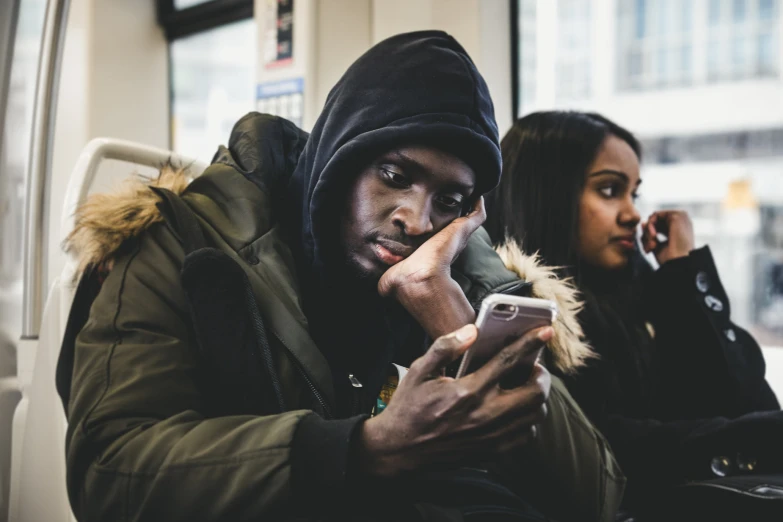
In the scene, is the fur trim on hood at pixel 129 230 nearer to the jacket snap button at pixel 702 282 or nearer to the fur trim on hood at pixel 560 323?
the fur trim on hood at pixel 560 323

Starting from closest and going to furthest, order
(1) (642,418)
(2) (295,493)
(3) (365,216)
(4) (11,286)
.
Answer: (2) (295,493), (3) (365,216), (1) (642,418), (4) (11,286)

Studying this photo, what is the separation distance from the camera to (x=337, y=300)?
1.30m

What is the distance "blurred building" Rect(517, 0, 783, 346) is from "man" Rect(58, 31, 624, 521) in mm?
1160

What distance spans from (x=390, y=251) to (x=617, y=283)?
924mm

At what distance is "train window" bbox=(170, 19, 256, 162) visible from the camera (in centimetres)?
359

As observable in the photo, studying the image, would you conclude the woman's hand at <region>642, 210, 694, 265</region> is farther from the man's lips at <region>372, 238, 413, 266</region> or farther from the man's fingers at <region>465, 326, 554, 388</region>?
the man's fingers at <region>465, 326, 554, 388</region>

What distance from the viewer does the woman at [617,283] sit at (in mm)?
1725

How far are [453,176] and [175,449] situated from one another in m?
0.62

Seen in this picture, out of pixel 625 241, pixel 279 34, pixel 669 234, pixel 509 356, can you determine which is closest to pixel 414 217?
pixel 509 356

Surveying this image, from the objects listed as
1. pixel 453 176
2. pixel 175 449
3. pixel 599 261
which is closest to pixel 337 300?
pixel 453 176

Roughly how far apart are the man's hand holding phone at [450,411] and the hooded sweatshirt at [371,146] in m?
0.33

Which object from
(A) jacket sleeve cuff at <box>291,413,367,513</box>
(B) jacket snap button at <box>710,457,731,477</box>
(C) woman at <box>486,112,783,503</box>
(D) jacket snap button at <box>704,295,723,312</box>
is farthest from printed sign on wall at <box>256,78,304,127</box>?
(A) jacket sleeve cuff at <box>291,413,367,513</box>

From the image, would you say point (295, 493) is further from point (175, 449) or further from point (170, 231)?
point (170, 231)

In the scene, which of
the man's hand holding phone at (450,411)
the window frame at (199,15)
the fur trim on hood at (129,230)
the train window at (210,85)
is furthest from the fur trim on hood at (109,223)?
the window frame at (199,15)
